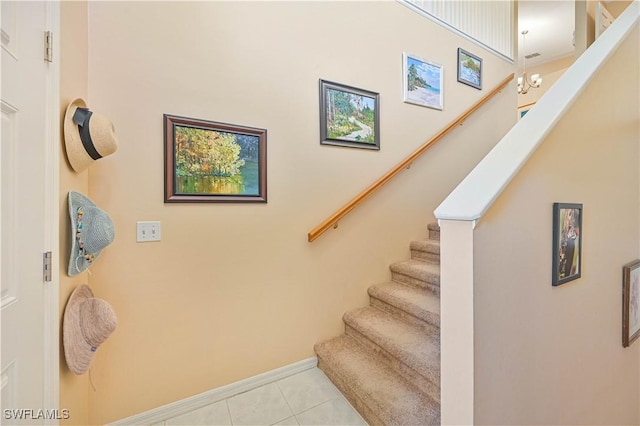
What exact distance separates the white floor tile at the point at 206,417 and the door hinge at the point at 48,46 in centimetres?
183

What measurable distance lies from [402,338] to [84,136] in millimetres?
1966

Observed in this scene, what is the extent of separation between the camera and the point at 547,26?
393 centimetres

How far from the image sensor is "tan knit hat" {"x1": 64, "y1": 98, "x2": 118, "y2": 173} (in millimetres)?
1120

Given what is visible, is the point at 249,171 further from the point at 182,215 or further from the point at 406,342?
the point at 406,342

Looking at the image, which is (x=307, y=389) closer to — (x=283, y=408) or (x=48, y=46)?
(x=283, y=408)

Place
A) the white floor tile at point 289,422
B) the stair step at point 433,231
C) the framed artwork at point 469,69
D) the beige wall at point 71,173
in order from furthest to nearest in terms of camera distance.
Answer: the framed artwork at point 469,69 → the stair step at point 433,231 → the white floor tile at point 289,422 → the beige wall at point 71,173

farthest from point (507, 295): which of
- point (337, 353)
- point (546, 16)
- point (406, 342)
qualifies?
point (546, 16)

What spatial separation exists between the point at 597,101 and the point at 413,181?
1326 mm

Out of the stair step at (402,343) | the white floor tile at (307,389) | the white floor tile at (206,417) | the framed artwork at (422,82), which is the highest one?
the framed artwork at (422,82)

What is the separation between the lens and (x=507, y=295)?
2.98 ft

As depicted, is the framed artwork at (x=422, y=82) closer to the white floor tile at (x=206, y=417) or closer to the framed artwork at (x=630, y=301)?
the framed artwork at (x=630, y=301)

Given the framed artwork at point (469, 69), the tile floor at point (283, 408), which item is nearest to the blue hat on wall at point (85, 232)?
the tile floor at point (283, 408)

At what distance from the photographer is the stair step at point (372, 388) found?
53.1 inches

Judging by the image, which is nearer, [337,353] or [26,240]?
[26,240]
